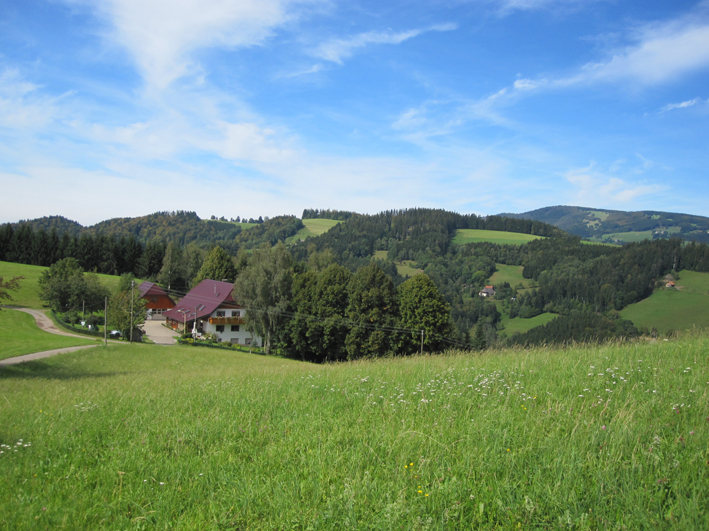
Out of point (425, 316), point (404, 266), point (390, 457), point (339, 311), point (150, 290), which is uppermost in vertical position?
point (404, 266)

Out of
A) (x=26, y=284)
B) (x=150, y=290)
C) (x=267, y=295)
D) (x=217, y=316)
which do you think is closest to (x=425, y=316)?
(x=267, y=295)

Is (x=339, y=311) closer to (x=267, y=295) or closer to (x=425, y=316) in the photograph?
(x=267, y=295)

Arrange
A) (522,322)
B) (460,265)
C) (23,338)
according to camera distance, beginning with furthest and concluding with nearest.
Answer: (460,265) < (522,322) < (23,338)

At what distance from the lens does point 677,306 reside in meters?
111

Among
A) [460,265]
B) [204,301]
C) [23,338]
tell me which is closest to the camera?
[23,338]

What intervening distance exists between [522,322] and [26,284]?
119538 millimetres

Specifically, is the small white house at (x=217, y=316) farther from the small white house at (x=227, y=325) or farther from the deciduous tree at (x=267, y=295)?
the deciduous tree at (x=267, y=295)

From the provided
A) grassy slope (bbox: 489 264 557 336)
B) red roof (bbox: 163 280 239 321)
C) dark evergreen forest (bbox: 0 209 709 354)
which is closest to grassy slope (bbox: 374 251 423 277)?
dark evergreen forest (bbox: 0 209 709 354)

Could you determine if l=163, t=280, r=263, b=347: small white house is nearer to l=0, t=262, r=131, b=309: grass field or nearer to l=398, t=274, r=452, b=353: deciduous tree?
l=0, t=262, r=131, b=309: grass field

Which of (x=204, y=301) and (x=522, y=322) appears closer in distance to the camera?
(x=204, y=301)

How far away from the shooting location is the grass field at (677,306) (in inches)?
3954

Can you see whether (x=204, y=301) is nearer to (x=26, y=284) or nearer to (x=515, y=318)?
(x=26, y=284)

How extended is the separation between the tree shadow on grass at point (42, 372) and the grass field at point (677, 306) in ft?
366

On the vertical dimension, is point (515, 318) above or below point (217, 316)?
below
